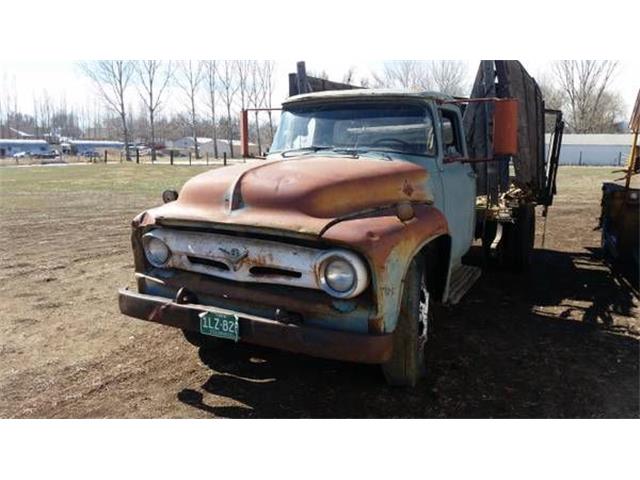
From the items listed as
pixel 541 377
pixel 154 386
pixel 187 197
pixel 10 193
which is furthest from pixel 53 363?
pixel 10 193

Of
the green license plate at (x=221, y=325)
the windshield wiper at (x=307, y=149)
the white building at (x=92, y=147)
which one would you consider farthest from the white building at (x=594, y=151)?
the white building at (x=92, y=147)

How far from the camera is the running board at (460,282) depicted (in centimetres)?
491

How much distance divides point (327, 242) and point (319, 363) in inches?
62.3

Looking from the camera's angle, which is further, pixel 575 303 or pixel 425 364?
pixel 575 303

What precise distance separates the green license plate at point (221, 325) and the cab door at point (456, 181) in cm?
216

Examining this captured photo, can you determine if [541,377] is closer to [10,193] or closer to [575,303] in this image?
[575,303]

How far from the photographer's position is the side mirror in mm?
4555

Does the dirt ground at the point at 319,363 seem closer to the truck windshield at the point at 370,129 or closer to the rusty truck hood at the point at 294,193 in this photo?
the rusty truck hood at the point at 294,193

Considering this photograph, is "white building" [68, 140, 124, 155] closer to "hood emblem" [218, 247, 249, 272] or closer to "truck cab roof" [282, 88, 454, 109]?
"truck cab roof" [282, 88, 454, 109]

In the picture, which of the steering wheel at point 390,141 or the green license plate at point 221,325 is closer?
the green license plate at point 221,325

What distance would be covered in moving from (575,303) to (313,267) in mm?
4301

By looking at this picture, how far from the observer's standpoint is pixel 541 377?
14.2 feet

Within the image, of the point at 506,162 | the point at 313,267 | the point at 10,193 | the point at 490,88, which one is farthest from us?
the point at 10,193

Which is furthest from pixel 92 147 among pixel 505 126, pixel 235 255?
pixel 235 255
